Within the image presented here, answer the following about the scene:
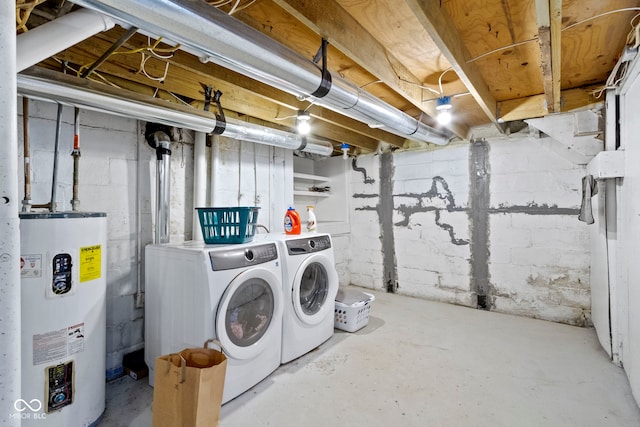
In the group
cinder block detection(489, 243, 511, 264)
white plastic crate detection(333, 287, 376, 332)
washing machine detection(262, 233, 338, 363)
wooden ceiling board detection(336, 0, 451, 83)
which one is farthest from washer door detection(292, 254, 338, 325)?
cinder block detection(489, 243, 511, 264)

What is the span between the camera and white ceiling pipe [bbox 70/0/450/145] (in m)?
1.04

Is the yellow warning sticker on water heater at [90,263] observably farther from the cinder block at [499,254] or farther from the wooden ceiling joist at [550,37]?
the cinder block at [499,254]

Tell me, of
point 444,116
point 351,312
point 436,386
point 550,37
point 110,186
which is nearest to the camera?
point 550,37

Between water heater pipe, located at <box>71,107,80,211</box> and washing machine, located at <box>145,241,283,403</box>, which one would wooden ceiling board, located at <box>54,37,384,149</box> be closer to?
water heater pipe, located at <box>71,107,80,211</box>

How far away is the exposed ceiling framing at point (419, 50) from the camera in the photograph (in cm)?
145

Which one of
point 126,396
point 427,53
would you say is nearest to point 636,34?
point 427,53

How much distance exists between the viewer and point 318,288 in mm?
2617

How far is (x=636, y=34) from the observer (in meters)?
1.50

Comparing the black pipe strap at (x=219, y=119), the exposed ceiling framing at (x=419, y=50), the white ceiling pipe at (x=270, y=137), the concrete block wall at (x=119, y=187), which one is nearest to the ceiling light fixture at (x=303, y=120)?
the exposed ceiling framing at (x=419, y=50)

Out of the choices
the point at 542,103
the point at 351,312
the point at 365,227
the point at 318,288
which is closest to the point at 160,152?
the point at 318,288

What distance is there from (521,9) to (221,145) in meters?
2.36

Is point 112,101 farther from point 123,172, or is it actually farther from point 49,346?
point 49,346

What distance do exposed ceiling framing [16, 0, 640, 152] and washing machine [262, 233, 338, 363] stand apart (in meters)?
1.16

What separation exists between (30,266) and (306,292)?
1.74m
